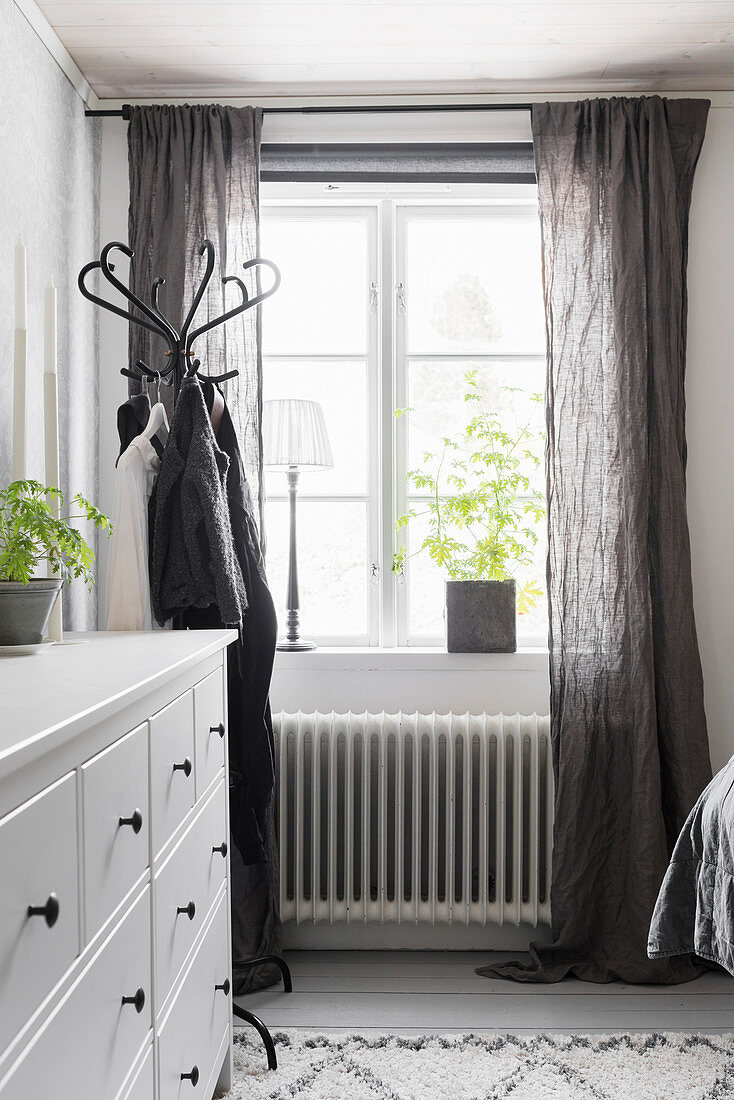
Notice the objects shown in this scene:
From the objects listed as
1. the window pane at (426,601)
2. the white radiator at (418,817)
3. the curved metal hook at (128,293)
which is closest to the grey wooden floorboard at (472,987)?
the white radiator at (418,817)

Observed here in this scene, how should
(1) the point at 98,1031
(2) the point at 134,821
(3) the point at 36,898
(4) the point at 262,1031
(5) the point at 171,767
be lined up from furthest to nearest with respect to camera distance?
(4) the point at 262,1031
(5) the point at 171,767
(2) the point at 134,821
(1) the point at 98,1031
(3) the point at 36,898

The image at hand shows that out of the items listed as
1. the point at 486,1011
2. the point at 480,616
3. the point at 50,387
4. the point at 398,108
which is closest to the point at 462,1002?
the point at 486,1011

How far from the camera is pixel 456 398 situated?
2.78 m

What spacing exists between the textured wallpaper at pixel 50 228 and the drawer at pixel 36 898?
1190mm

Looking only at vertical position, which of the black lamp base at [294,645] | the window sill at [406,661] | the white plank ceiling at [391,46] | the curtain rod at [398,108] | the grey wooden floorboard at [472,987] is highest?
the white plank ceiling at [391,46]

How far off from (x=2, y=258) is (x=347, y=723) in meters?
1.49

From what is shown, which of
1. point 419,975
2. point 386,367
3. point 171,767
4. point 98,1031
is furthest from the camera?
point 386,367

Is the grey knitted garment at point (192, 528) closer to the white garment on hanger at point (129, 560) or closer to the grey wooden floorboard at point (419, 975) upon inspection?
the white garment on hanger at point (129, 560)

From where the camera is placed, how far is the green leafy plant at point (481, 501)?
260cm

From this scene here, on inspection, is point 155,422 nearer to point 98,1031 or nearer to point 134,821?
point 134,821

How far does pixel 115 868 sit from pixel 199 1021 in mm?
656

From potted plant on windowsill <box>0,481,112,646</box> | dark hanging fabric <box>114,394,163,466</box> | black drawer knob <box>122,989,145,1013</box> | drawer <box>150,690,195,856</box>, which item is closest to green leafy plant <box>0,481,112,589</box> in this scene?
potted plant on windowsill <box>0,481,112,646</box>

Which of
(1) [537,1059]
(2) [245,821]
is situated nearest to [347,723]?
(2) [245,821]

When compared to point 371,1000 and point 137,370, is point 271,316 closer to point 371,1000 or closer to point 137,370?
point 137,370
